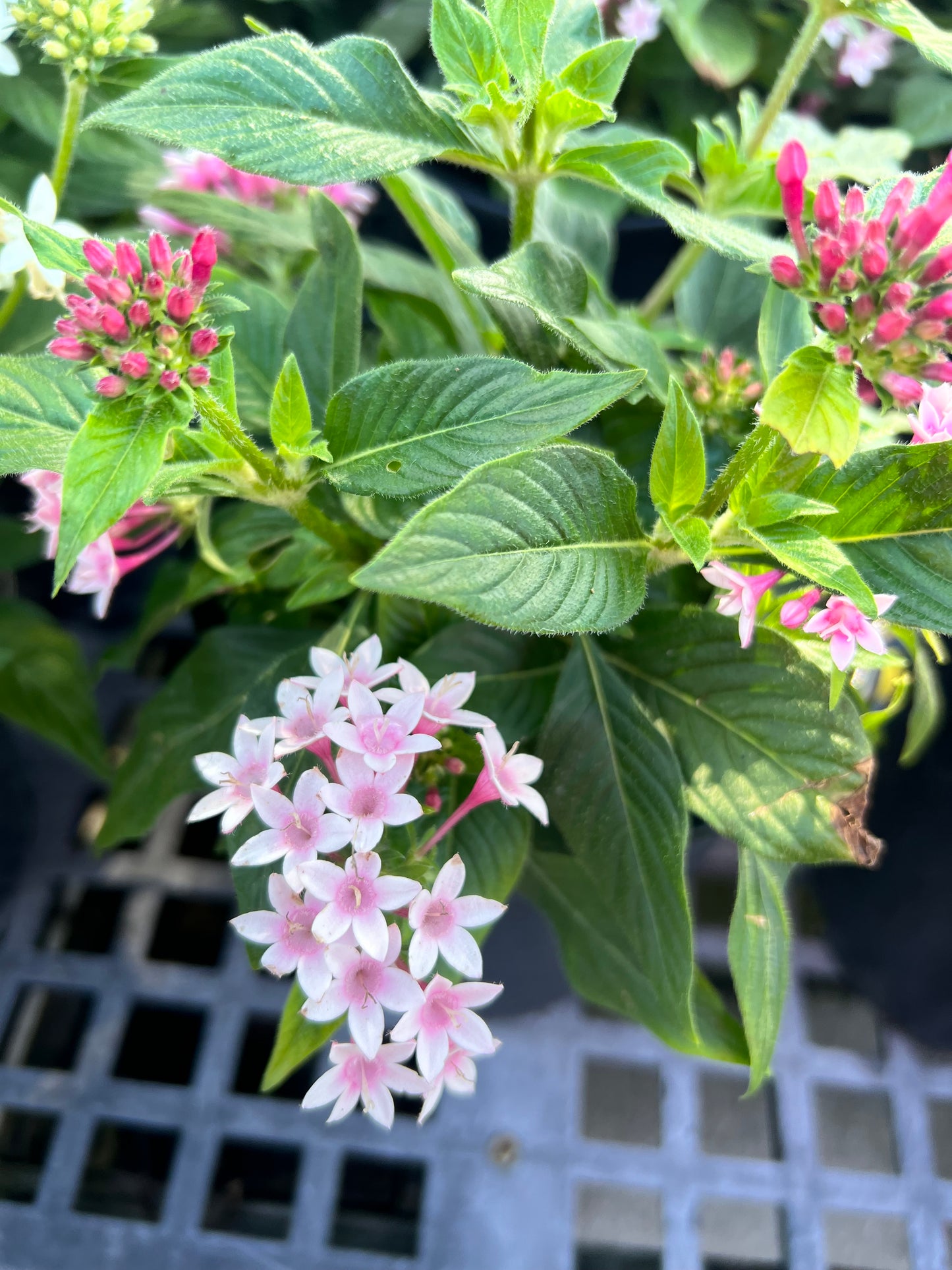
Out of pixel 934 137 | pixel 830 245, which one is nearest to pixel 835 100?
pixel 934 137

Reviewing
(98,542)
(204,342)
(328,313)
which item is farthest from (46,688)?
(204,342)

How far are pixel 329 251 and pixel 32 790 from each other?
704 mm

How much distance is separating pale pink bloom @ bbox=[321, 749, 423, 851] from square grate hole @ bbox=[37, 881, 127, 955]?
0.63 meters

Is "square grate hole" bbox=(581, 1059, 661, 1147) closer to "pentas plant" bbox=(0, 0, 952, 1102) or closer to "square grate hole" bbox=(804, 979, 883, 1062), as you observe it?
"square grate hole" bbox=(804, 979, 883, 1062)

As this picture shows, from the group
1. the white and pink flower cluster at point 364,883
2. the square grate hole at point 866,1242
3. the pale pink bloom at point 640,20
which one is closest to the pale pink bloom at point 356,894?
the white and pink flower cluster at point 364,883

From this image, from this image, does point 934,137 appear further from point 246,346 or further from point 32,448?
point 32,448

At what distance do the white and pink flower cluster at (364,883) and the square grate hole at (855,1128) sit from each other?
2.05 ft

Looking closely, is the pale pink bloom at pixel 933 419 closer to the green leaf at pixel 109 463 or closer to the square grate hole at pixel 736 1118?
the green leaf at pixel 109 463

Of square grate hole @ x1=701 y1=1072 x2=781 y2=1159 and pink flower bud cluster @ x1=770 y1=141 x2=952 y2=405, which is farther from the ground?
pink flower bud cluster @ x1=770 y1=141 x2=952 y2=405

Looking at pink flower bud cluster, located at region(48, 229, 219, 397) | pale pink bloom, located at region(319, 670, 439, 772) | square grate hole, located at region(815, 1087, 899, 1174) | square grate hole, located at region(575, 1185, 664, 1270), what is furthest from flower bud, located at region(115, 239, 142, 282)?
square grate hole, located at region(815, 1087, 899, 1174)

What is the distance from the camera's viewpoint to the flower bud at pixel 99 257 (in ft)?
1.50

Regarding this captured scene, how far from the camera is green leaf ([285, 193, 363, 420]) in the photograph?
666 millimetres

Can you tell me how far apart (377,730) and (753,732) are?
0.24m

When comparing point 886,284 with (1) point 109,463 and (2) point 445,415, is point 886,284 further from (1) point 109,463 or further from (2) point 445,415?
(1) point 109,463
